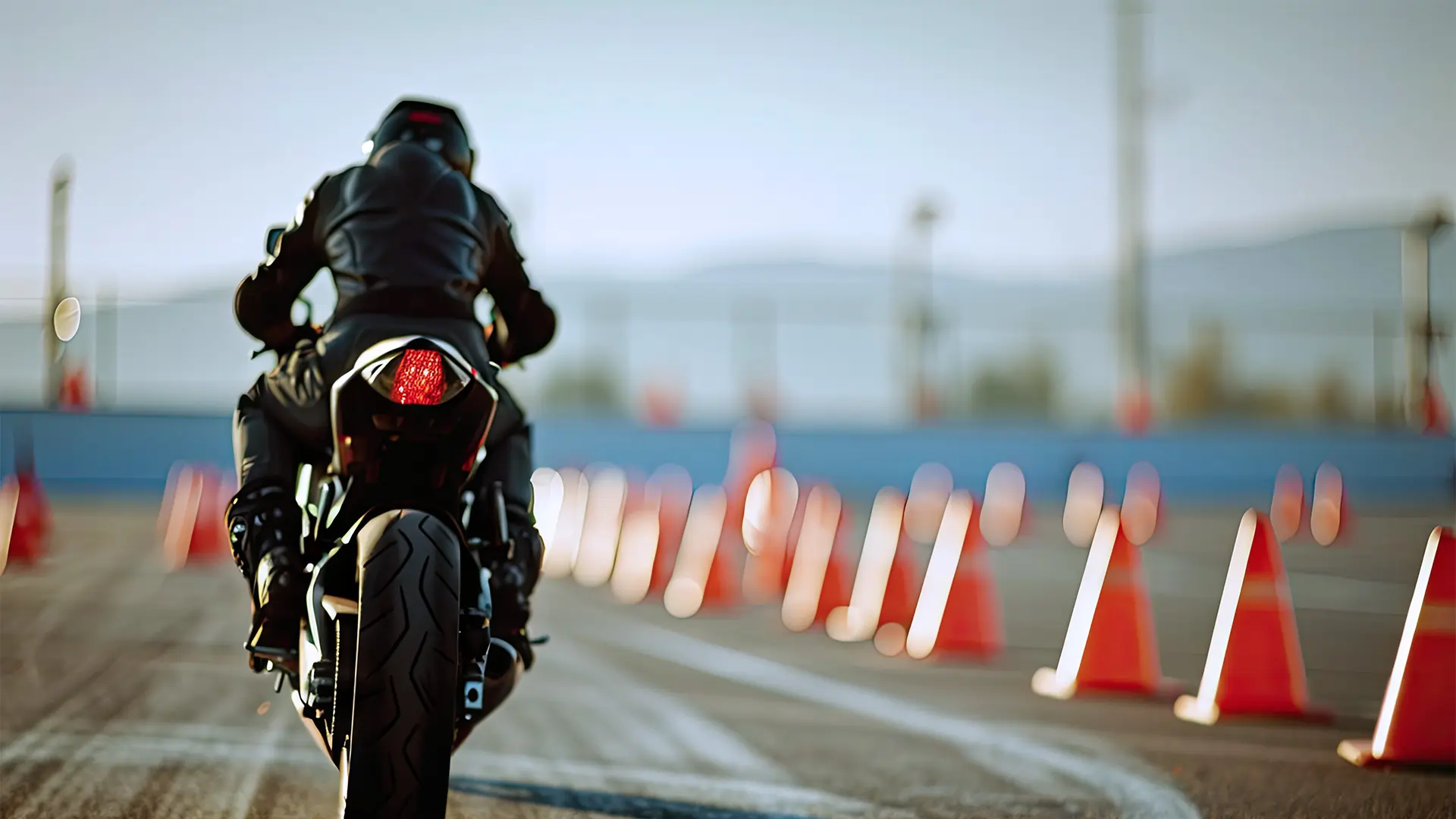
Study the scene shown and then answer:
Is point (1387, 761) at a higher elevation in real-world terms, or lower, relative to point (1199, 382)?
lower

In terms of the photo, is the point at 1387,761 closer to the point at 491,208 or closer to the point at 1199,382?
the point at 491,208

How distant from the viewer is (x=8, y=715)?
775 cm

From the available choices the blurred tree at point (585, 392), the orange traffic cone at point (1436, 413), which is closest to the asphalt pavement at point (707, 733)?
the blurred tree at point (585, 392)

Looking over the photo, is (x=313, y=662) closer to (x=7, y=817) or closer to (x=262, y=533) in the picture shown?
(x=262, y=533)

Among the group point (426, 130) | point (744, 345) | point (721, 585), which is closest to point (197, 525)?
point (721, 585)

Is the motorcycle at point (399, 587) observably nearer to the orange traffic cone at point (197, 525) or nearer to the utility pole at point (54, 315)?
the orange traffic cone at point (197, 525)

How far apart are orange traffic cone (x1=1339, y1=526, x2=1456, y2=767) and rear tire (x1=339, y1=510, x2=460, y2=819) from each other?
433 centimetres

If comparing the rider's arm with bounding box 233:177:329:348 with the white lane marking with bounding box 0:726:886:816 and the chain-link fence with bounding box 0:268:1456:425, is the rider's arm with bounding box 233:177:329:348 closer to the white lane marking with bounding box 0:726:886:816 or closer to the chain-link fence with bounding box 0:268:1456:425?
the white lane marking with bounding box 0:726:886:816

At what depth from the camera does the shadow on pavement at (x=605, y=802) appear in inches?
232

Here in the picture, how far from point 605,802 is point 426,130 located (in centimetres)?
237

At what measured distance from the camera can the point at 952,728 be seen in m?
7.97

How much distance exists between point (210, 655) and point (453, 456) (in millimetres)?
5908

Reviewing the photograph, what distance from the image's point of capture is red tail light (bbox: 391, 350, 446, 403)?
177 inches

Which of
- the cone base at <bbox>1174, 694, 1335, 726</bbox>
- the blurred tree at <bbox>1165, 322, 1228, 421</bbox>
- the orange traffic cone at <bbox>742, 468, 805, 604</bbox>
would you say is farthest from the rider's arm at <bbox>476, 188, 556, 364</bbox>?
the blurred tree at <bbox>1165, 322, 1228, 421</bbox>
